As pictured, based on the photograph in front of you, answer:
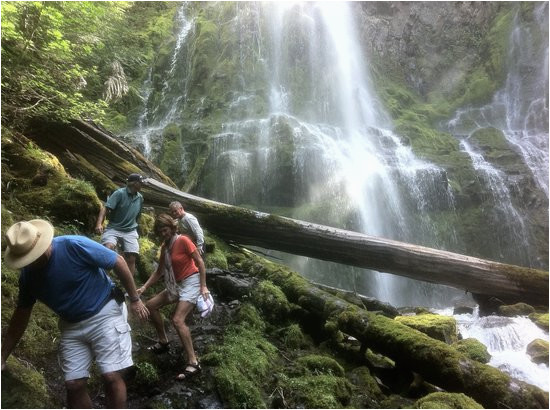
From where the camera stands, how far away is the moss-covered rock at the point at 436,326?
6699mm

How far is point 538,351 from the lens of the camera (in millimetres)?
7293

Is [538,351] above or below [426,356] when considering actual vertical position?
above

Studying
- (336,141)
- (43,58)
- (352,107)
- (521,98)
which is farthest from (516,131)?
(43,58)

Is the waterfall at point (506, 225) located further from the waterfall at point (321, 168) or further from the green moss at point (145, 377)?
the green moss at point (145, 377)

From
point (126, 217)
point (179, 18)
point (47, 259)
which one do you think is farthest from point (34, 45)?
point (179, 18)

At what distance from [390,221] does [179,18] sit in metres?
18.4

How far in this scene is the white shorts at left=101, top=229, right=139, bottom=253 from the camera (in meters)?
5.54

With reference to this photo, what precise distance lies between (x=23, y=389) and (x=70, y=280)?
3.68ft

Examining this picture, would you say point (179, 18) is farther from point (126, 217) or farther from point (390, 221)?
point (126, 217)

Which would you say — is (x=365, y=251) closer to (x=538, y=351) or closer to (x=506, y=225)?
(x=538, y=351)

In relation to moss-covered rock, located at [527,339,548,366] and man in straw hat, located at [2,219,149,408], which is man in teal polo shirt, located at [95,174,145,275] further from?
moss-covered rock, located at [527,339,548,366]

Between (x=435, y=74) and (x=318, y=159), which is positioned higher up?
(x=435, y=74)

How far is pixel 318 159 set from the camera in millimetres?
17672

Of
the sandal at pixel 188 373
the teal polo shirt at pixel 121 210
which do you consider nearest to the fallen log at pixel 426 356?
the sandal at pixel 188 373
